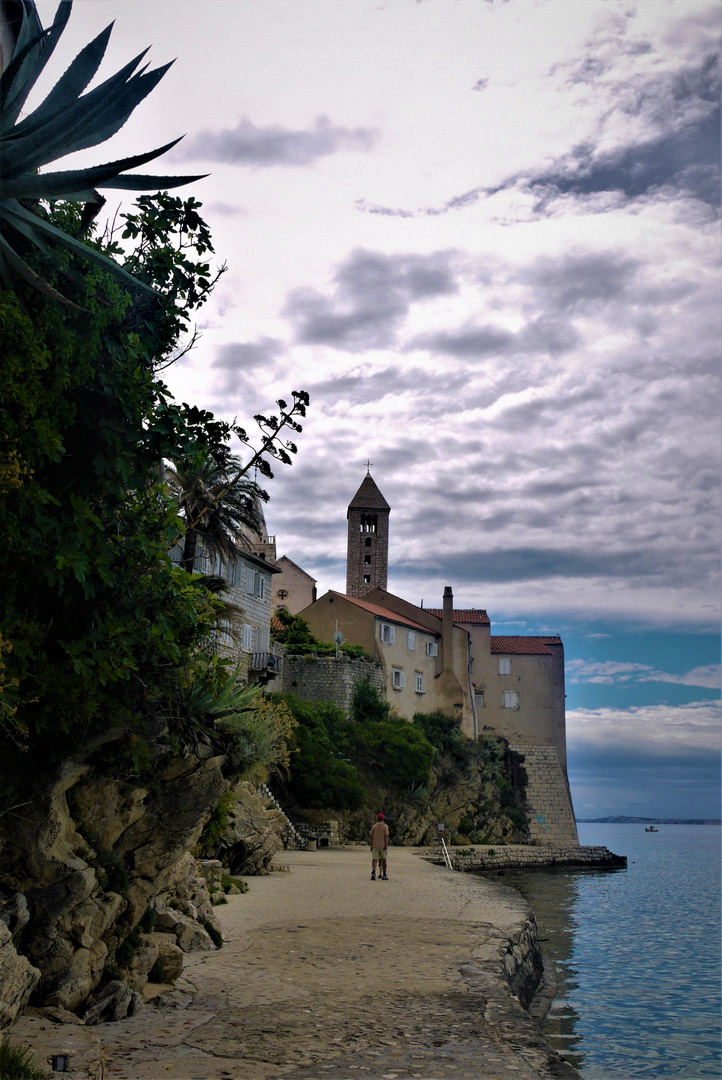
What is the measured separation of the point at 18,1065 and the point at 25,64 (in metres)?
8.07

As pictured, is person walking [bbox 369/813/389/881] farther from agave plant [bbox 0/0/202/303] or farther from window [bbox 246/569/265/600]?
window [bbox 246/569/265/600]

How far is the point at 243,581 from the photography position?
39.6 meters

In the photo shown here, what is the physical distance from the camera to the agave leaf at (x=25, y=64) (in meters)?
7.20

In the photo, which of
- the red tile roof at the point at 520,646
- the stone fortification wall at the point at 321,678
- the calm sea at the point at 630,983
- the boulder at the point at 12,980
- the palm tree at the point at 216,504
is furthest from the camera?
the red tile roof at the point at 520,646

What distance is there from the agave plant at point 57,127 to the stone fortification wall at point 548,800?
57804mm

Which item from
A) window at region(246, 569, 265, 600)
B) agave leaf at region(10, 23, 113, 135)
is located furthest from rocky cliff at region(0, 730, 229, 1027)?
window at region(246, 569, 265, 600)

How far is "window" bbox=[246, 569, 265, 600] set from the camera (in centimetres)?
4031

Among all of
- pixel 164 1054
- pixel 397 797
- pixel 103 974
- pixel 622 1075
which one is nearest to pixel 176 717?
pixel 103 974

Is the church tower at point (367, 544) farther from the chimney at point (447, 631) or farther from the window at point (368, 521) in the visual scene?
the chimney at point (447, 631)

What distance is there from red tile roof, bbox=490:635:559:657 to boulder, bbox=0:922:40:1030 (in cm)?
5719

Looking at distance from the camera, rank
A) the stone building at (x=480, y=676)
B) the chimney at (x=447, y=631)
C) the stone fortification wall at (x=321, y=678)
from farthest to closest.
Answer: the chimney at (x=447, y=631) < the stone building at (x=480, y=676) < the stone fortification wall at (x=321, y=678)

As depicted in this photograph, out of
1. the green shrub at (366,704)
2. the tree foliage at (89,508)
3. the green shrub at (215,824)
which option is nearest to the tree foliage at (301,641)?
the green shrub at (366,704)

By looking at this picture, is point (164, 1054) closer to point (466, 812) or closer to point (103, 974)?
point (103, 974)

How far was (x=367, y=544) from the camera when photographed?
3155 inches
